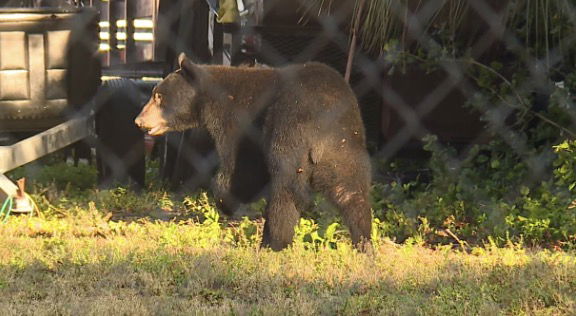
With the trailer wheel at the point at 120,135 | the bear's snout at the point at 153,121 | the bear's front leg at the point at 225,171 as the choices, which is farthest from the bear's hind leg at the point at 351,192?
the trailer wheel at the point at 120,135

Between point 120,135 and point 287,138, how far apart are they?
2.84 meters

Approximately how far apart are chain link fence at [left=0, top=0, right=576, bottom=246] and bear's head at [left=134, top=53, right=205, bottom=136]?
689mm

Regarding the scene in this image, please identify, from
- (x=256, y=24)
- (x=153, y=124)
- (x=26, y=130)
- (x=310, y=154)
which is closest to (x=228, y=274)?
(x=310, y=154)

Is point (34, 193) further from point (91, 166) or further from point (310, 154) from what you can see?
point (310, 154)

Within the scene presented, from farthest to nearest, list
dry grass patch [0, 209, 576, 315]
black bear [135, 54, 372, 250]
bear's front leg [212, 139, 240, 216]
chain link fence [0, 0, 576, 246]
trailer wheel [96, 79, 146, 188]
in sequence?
trailer wheel [96, 79, 146, 188]
chain link fence [0, 0, 576, 246]
bear's front leg [212, 139, 240, 216]
black bear [135, 54, 372, 250]
dry grass patch [0, 209, 576, 315]

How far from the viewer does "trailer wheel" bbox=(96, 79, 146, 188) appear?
26.7 feet

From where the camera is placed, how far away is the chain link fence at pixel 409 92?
686 centimetres

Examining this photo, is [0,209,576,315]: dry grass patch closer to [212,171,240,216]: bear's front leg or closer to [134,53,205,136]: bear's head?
[212,171,240,216]: bear's front leg

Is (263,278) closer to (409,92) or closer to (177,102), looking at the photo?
(177,102)

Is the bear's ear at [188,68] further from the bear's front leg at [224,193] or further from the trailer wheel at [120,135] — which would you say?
the trailer wheel at [120,135]

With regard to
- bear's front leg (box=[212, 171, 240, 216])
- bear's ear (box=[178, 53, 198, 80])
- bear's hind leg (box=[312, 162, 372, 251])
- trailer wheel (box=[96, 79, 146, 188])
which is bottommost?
trailer wheel (box=[96, 79, 146, 188])

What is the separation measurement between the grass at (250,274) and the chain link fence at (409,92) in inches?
29.3

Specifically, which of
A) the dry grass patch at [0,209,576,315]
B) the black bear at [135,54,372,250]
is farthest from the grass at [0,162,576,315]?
the black bear at [135,54,372,250]

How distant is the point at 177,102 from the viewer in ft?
20.3
